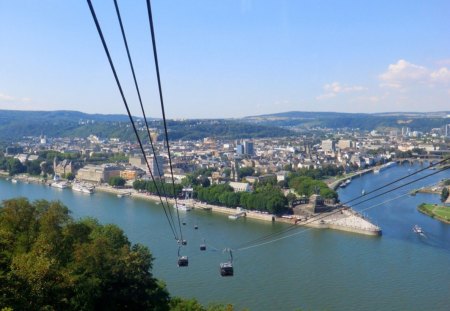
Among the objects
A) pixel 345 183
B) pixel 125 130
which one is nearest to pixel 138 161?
pixel 345 183

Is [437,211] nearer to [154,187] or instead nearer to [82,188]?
[154,187]

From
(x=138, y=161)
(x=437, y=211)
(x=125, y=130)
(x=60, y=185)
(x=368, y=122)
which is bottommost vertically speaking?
(x=60, y=185)

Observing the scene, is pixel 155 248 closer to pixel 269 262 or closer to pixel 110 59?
pixel 269 262

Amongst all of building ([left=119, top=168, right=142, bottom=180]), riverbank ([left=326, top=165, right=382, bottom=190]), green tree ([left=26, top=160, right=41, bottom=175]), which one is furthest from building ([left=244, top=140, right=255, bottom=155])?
green tree ([left=26, top=160, right=41, bottom=175])

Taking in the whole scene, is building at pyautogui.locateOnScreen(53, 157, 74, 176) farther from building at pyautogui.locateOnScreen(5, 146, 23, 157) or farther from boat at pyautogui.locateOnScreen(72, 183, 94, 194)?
building at pyautogui.locateOnScreen(5, 146, 23, 157)

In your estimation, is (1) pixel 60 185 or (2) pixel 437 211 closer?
(2) pixel 437 211

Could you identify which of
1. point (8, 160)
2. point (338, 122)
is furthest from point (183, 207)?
point (338, 122)
